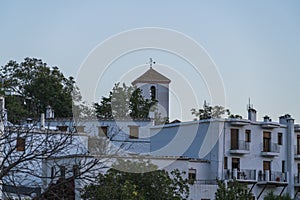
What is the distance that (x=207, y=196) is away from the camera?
48125 millimetres

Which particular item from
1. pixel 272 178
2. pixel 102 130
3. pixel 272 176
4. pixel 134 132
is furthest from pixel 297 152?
pixel 102 130

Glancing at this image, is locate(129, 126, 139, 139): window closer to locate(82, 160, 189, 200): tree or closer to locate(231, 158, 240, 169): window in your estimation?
locate(231, 158, 240, 169): window

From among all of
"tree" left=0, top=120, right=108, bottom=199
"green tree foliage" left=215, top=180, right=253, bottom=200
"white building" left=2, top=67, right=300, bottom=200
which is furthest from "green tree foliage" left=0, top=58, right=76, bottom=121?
"tree" left=0, top=120, right=108, bottom=199

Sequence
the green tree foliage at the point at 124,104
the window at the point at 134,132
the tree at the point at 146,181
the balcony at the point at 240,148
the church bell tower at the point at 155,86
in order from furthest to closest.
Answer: the church bell tower at the point at 155,86, the green tree foliage at the point at 124,104, the window at the point at 134,132, the balcony at the point at 240,148, the tree at the point at 146,181

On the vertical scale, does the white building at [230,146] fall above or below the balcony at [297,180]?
above

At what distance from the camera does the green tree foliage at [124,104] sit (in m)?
68.9

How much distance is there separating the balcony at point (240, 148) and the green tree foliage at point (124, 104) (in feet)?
46.6

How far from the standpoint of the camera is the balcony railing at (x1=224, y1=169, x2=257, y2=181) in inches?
2119

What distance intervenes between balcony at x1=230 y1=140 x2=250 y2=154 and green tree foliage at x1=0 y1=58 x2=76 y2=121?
2071cm

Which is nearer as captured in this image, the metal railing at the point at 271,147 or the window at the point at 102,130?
the window at the point at 102,130

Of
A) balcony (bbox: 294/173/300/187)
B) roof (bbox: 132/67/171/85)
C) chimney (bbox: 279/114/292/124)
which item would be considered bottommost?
balcony (bbox: 294/173/300/187)

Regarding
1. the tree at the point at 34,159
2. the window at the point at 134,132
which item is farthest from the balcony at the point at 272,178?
the tree at the point at 34,159

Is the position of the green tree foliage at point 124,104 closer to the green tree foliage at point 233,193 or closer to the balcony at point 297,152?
the balcony at point 297,152

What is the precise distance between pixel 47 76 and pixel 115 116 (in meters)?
12.4
